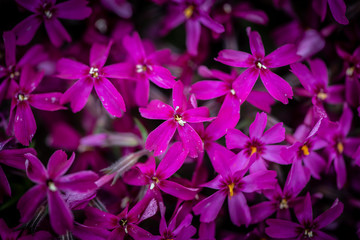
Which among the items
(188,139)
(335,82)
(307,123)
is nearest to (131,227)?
(188,139)

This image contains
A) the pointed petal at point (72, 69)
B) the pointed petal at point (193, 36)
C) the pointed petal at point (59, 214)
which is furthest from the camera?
the pointed petal at point (193, 36)

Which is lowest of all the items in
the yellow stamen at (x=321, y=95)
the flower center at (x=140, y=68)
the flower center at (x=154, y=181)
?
the flower center at (x=154, y=181)

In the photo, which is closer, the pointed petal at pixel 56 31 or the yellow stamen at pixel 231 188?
the yellow stamen at pixel 231 188

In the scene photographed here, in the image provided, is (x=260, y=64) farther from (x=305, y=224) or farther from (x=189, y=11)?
(x=305, y=224)

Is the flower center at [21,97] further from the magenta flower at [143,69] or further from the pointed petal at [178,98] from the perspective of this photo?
the pointed petal at [178,98]

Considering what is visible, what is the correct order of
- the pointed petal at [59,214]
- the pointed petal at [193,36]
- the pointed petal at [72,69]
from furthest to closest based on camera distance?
the pointed petal at [193,36]
the pointed petal at [72,69]
the pointed petal at [59,214]

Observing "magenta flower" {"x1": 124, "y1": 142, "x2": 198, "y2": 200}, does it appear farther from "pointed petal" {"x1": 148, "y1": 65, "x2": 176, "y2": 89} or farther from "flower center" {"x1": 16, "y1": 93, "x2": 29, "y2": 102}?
"flower center" {"x1": 16, "y1": 93, "x2": 29, "y2": 102}

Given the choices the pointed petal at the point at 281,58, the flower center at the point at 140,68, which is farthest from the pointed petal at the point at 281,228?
the flower center at the point at 140,68
